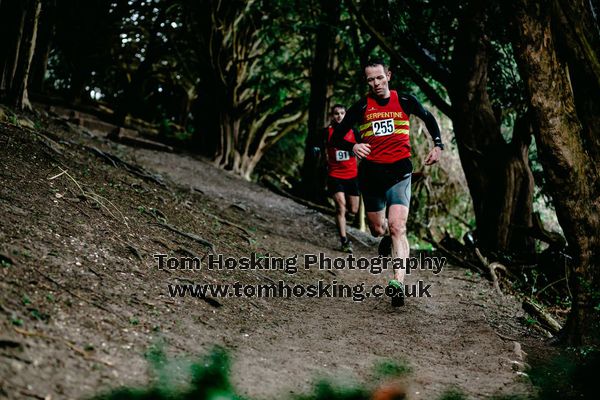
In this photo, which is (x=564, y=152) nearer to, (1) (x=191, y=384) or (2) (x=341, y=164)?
(1) (x=191, y=384)

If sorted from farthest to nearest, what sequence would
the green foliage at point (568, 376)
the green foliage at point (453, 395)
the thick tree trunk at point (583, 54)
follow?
the thick tree trunk at point (583, 54), the green foliage at point (568, 376), the green foliage at point (453, 395)

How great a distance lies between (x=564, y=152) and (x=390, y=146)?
66.0 inches

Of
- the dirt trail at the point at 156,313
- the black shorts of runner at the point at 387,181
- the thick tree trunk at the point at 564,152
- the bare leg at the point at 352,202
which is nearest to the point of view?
the dirt trail at the point at 156,313

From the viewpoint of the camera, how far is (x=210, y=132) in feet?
50.6

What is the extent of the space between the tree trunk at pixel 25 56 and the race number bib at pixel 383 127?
6.08 m

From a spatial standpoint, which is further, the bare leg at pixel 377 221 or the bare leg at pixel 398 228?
the bare leg at pixel 377 221

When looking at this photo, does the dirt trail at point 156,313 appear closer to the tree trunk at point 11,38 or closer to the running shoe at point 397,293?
the running shoe at point 397,293

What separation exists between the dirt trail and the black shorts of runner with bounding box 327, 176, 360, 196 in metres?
1.54

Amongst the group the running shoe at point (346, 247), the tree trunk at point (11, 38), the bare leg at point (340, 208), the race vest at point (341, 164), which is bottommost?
the running shoe at point (346, 247)

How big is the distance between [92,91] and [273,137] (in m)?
9.10

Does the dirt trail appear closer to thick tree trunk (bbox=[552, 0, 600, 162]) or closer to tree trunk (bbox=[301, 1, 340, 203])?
thick tree trunk (bbox=[552, 0, 600, 162])

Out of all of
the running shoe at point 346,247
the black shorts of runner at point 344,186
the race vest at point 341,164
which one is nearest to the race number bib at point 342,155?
the race vest at point 341,164

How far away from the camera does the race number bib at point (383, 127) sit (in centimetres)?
539

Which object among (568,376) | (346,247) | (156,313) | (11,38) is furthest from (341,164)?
(11,38)
